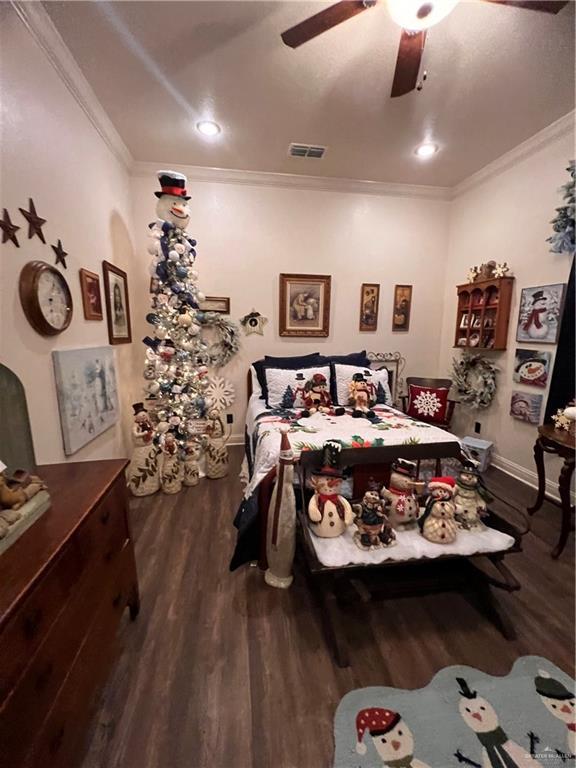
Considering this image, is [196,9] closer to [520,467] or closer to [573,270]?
[573,270]

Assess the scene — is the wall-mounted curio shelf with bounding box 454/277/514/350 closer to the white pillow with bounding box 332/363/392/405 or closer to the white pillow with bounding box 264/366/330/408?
the white pillow with bounding box 332/363/392/405

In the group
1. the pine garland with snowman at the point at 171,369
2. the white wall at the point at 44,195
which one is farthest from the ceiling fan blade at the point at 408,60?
the white wall at the point at 44,195

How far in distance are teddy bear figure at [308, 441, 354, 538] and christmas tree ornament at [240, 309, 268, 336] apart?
2.27 m

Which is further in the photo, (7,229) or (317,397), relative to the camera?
(317,397)

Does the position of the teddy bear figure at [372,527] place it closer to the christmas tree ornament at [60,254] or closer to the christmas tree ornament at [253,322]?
the christmas tree ornament at [60,254]

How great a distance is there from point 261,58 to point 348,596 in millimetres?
3059

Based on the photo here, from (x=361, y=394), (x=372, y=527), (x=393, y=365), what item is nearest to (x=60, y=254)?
(x=372, y=527)

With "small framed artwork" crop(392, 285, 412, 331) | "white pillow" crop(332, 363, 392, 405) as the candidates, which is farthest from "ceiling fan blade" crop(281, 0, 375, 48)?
"small framed artwork" crop(392, 285, 412, 331)

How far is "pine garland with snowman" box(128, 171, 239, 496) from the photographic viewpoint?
2.54 metres

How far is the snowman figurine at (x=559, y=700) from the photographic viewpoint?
1089 mm

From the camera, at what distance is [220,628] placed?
1453mm

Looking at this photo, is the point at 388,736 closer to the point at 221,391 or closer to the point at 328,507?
the point at 328,507

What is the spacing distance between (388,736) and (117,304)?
313 cm

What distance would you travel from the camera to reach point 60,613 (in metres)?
0.87
